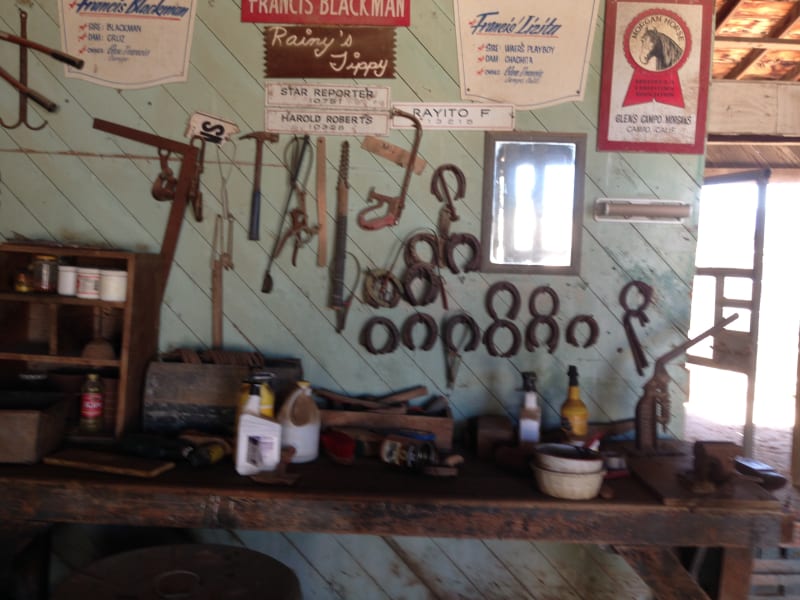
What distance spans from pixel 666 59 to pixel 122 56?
1.86m

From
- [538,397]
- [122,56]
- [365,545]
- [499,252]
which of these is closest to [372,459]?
[365,545]

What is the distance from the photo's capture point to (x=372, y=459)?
1.95 meters

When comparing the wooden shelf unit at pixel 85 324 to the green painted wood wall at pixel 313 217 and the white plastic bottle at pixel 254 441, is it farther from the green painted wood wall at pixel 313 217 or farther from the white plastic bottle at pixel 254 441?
the white plastic bottle at pixel 254 441

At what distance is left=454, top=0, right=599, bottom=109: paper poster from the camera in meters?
2.13

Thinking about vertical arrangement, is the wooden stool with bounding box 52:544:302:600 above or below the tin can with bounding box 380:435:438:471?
below

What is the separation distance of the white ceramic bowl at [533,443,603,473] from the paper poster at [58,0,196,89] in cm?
169

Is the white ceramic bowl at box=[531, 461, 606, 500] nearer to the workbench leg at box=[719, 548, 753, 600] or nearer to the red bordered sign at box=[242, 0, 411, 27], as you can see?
the workbench leg at box=[719, 548, 753, 600]

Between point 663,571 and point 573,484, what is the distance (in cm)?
35

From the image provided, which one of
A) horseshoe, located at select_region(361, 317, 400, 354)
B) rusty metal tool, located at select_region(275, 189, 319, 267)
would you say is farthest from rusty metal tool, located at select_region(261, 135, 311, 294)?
horseshoe, located at select_region(361, 317, 400, 354)

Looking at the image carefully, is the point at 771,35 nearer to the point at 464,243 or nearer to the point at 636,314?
the point at 636,314

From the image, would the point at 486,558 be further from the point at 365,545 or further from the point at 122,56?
the point at 122,56

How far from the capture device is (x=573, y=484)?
166 centimetres

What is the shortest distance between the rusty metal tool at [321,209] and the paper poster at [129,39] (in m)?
0.53

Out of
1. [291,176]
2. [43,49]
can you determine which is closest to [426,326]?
[291,176]
